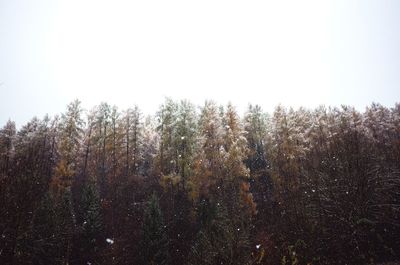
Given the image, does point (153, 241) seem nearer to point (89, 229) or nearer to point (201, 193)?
point (89, 229)

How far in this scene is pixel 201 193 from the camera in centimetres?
2883

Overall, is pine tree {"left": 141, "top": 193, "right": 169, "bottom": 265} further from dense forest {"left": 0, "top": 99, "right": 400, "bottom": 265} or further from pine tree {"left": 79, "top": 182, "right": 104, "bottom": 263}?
pine tree {"left": 79, "top": 182, "right": 104, "bottom": 263}

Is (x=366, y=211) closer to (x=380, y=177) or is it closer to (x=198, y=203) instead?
(x=380, y=177)

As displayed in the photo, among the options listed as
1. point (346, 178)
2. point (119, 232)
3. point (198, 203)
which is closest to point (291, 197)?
point (346, 178)

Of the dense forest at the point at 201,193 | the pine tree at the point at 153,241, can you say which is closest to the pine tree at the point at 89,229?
the dense forest at the point at 201,193

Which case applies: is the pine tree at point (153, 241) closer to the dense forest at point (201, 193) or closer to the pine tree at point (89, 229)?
the dense forest at point (201, 193)

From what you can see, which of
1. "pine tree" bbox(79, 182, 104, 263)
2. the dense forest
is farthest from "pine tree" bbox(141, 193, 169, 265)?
"pine tree" bbox(79, 182, 104, 263)

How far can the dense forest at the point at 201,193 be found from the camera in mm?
10734

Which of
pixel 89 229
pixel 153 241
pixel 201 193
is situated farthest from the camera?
pixel 201 193

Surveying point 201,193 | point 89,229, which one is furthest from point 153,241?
point 201,193

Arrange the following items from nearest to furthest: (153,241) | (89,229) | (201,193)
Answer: (153,241)
(89,229)
(201,193)

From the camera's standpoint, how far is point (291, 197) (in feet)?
67.2

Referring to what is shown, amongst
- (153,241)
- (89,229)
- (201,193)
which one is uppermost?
(201,193)

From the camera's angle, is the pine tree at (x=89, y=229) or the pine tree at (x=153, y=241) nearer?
the pine tree at (x=153, y=241)
